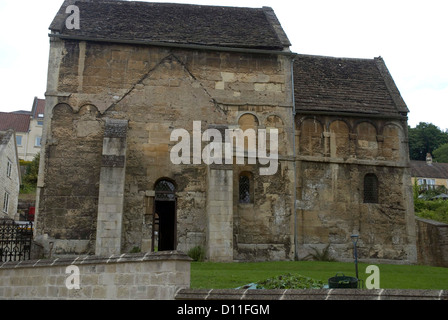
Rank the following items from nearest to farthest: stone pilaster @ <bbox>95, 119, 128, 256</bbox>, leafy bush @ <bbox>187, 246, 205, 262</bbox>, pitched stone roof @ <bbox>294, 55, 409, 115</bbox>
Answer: stone pilaster @ <bbox>95, 119, 128, 256</bbox> → leafy bush @ <bbox>187, 246, 205, 262</bbox> → pitched stone roof @ <bbox>294, 55, 409, 115</bbox>

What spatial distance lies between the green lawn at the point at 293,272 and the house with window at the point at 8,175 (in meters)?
21.0

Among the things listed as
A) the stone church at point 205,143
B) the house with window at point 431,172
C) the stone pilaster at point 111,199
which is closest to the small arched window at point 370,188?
the stone church at point 205,143

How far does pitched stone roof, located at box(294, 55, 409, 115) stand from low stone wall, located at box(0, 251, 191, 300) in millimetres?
14052

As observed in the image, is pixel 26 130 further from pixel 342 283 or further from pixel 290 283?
pixel 342 283

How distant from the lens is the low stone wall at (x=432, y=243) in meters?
21.5

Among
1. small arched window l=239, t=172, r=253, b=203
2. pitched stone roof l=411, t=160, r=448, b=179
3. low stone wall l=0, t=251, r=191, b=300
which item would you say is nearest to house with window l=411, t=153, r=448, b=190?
pitched stone roof l=411, t=160, r=448, b=179

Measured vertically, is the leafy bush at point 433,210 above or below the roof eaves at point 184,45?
below

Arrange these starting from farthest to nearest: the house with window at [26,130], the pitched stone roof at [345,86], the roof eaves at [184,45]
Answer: the house with window at [26,130] < the pitched stone roof at [345,86] < the roof eaves at [184,45]

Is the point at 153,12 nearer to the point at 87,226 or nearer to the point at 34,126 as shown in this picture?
the point at 87,226

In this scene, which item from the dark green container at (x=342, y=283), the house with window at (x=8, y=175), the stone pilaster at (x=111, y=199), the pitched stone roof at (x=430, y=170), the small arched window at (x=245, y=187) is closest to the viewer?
the dark green container at (x=342, y=283)

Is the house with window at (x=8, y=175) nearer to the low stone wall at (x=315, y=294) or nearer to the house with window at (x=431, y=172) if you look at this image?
the low stone wall at (x=315, y=294)

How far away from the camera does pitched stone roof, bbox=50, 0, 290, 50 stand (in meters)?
21.3

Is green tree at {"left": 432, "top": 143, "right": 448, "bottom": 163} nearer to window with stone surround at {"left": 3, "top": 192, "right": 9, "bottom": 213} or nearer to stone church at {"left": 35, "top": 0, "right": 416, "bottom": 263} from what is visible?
stone church at {"left": 35, "top": 0, "right": 416, "bottom": 263}

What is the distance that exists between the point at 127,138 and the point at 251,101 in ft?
17.9
